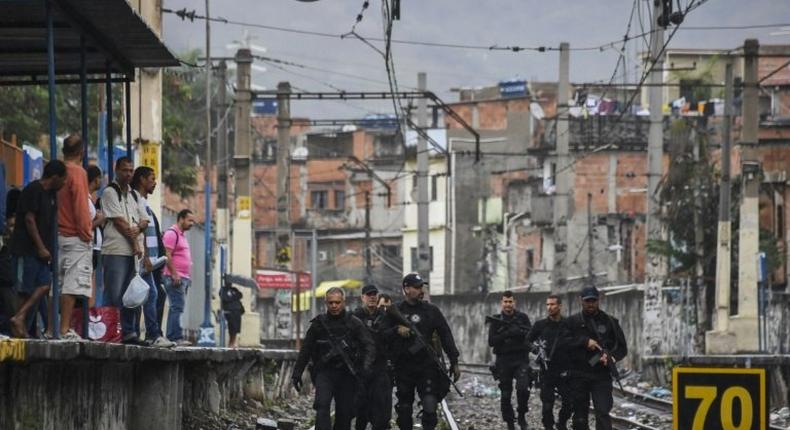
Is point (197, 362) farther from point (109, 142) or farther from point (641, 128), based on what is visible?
point (641, 128)

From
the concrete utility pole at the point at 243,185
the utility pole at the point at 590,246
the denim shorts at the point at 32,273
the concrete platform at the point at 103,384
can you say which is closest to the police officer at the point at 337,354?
the concrete platform at the point at 103,384

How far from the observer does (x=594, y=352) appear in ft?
69.8

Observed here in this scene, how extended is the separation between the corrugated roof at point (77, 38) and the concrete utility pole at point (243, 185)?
26074 millimetres

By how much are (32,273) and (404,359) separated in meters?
6.60

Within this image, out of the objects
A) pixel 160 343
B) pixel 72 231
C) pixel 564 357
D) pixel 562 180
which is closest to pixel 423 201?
pixel 562 180

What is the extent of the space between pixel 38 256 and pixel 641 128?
7261 cm

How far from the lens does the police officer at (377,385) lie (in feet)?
67.5

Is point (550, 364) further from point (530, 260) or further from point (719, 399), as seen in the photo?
point (530, 260)

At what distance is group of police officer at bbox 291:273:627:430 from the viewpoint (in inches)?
781

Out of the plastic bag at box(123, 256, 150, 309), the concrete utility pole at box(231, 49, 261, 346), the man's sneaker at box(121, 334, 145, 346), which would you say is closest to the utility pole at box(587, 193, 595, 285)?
the concrete utility pole at box(231, 49, 261, 346)

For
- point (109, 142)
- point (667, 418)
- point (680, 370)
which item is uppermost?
point (109, 142)

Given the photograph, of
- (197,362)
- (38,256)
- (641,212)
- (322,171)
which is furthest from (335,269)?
(38,256)

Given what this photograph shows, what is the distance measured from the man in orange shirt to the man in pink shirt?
719 centimetres

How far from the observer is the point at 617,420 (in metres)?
30.0
